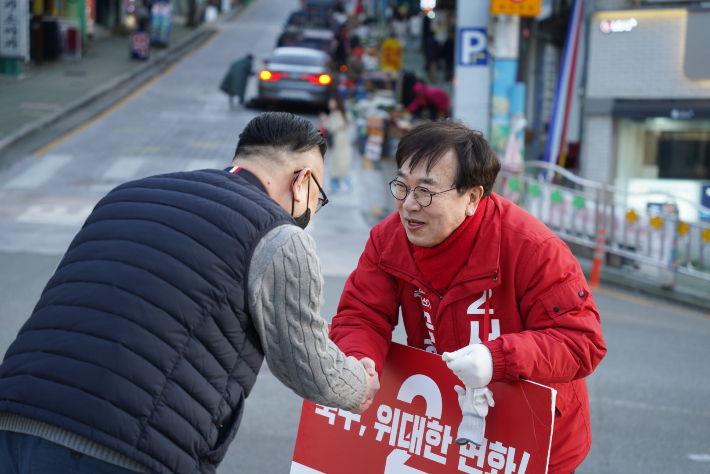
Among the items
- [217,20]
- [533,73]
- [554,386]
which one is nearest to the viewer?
[554,386]

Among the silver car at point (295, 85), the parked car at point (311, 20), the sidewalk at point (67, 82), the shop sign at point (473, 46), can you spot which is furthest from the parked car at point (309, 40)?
the shop sign at point (473, 46)

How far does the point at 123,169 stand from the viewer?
15523 mm

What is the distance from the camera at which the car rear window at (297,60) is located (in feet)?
75.1

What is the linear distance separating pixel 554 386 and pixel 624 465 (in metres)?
2.58

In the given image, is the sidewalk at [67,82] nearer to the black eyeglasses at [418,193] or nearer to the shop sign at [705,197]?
the shop sign at [705,197]

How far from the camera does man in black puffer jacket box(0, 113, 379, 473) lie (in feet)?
7.20

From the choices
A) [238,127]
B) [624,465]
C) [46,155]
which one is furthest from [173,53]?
[624,465]

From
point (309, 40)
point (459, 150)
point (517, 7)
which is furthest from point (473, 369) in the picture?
point (309, 40)

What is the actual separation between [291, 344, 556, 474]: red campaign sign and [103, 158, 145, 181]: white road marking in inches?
488

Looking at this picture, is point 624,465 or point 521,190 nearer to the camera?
point 624,465

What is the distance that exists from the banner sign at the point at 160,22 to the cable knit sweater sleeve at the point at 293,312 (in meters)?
31.2

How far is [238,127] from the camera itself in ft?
66.4

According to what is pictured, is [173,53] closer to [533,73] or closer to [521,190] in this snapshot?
[533,73]

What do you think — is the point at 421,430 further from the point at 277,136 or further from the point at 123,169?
the point at 123,169
